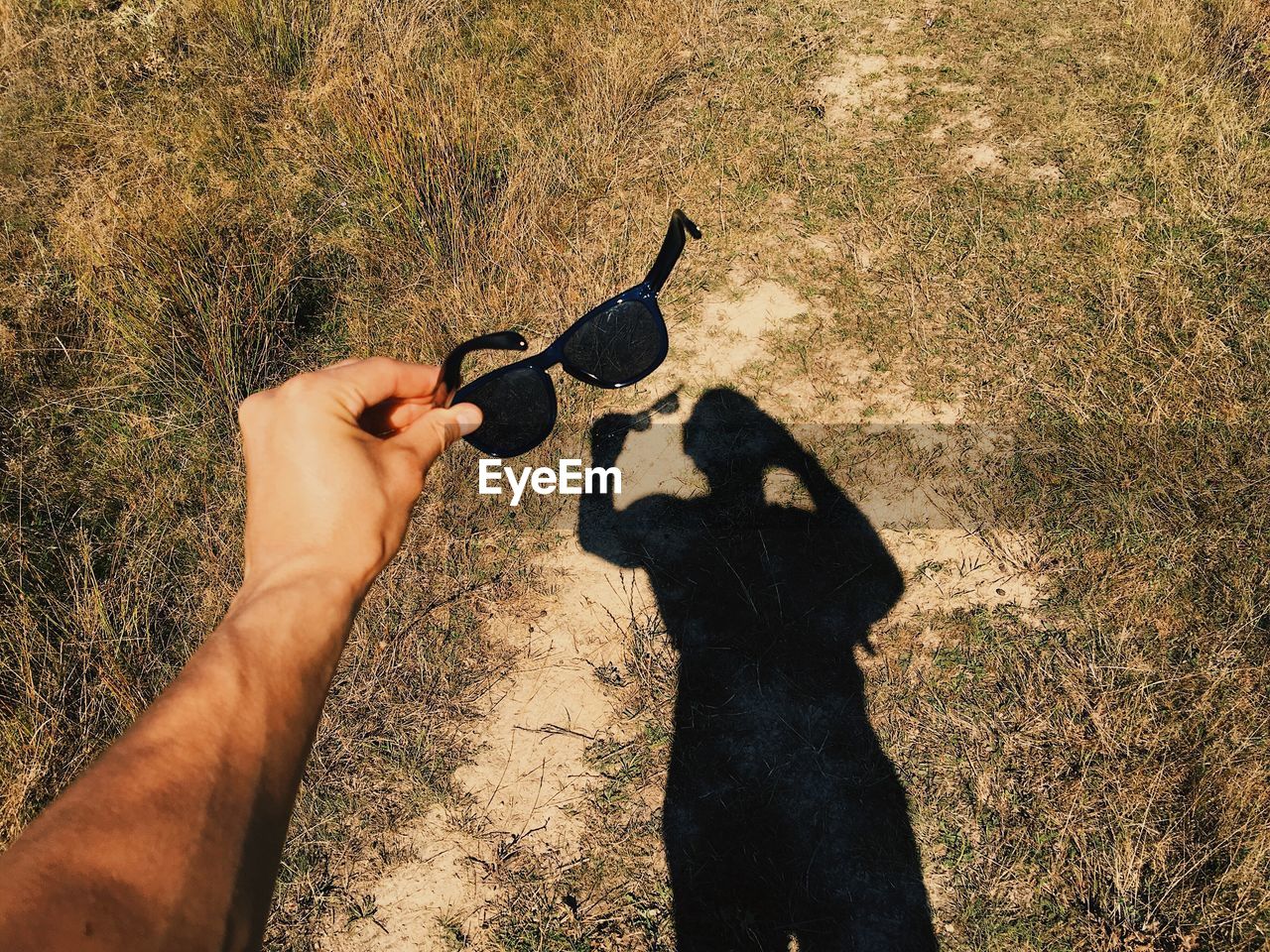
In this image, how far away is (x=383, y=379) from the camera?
61.0 inches

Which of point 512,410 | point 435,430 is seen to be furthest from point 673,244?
point 435,430

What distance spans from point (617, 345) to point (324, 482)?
5.11ft

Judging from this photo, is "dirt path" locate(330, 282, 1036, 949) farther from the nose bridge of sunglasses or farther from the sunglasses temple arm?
the nose bridge of sunglasses

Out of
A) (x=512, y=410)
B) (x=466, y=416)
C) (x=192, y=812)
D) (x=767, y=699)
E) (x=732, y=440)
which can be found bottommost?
(x=767, y=699)

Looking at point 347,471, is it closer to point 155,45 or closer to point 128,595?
point 128,595

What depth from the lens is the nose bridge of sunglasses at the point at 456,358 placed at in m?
1.70

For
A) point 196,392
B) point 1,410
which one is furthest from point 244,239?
point 1,410

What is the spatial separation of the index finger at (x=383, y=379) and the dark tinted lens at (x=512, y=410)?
618 mm

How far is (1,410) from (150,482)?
103 cm

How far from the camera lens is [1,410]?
12.2ft

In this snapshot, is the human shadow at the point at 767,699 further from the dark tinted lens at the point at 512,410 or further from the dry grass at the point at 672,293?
the dark tinted lens at the point at 512,410

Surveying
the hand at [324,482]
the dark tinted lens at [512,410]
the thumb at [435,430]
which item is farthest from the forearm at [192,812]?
the dark tinted lens at [512,410]

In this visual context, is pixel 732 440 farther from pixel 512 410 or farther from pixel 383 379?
pixel 383 379

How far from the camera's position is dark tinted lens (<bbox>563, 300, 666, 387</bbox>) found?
2.58 m
